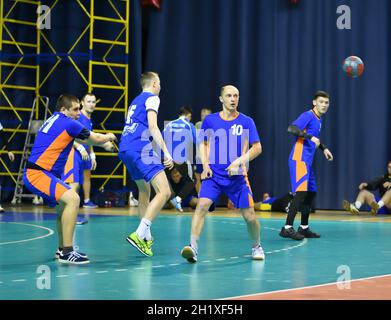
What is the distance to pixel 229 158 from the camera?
8094 mm

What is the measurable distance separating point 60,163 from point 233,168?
178 cm

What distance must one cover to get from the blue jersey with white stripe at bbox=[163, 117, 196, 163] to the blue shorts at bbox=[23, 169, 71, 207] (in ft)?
27.7

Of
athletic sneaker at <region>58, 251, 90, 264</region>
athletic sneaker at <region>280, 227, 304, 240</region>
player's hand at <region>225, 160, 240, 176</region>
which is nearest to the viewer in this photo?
athletic sneaker at <region>58, 251, 90, 264</region>

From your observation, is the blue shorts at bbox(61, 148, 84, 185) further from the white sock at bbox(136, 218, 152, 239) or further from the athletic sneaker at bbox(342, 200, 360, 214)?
the athletic sneaker at bbox(342, 200, 360, 214)

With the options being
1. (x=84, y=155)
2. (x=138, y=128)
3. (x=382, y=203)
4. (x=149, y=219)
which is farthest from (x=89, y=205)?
(x=149, y=219)

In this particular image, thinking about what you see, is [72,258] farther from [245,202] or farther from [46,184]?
[245,202]

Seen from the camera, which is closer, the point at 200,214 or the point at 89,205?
the point at 200,214

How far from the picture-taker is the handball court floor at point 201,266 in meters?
5.87

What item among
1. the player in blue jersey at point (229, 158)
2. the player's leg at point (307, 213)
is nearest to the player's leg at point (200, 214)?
the player in blue jersey at point (229, 158)

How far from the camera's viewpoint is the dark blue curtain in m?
17.2

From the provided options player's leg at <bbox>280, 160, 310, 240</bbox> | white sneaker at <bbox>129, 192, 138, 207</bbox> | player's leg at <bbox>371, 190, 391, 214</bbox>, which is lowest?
white sneaker at <bbox>129, 192, 138, 207</bbox>

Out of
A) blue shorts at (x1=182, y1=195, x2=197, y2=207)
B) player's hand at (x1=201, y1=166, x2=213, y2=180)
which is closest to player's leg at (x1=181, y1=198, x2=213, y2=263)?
player's hand at (x1=201, y1=166, x2=213, y2=180)
